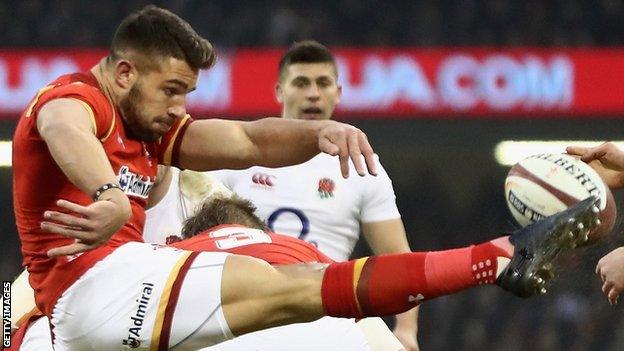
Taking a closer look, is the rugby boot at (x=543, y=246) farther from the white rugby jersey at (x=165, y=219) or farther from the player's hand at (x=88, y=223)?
the white rugby jersey at (x=165, y=219)

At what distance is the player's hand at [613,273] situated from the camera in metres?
4.34

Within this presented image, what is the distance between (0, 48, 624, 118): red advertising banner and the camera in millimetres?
8688

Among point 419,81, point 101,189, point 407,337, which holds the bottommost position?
point 407,337

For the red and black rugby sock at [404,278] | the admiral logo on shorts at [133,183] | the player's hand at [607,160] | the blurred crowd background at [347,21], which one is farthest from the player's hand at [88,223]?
the blurred crowd background at [347,21]

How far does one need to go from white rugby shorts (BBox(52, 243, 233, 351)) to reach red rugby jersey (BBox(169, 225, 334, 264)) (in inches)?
8.7

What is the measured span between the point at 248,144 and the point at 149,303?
68cm

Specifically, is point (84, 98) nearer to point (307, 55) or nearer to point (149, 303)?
point (149, 303)

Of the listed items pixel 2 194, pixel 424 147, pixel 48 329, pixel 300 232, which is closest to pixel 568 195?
pixel 48 329

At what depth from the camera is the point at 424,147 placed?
30.4 feet

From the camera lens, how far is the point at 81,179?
3500mm

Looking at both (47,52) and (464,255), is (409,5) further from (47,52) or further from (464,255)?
(464,255)

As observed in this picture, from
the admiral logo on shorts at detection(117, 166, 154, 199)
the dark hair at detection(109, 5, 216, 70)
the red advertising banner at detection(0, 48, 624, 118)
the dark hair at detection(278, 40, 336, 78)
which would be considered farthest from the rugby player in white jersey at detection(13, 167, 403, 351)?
the red advertising banner at detection(0, 48, 624, 118)

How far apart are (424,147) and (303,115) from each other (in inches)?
126

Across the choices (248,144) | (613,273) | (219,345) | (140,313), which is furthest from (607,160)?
(140,313)
